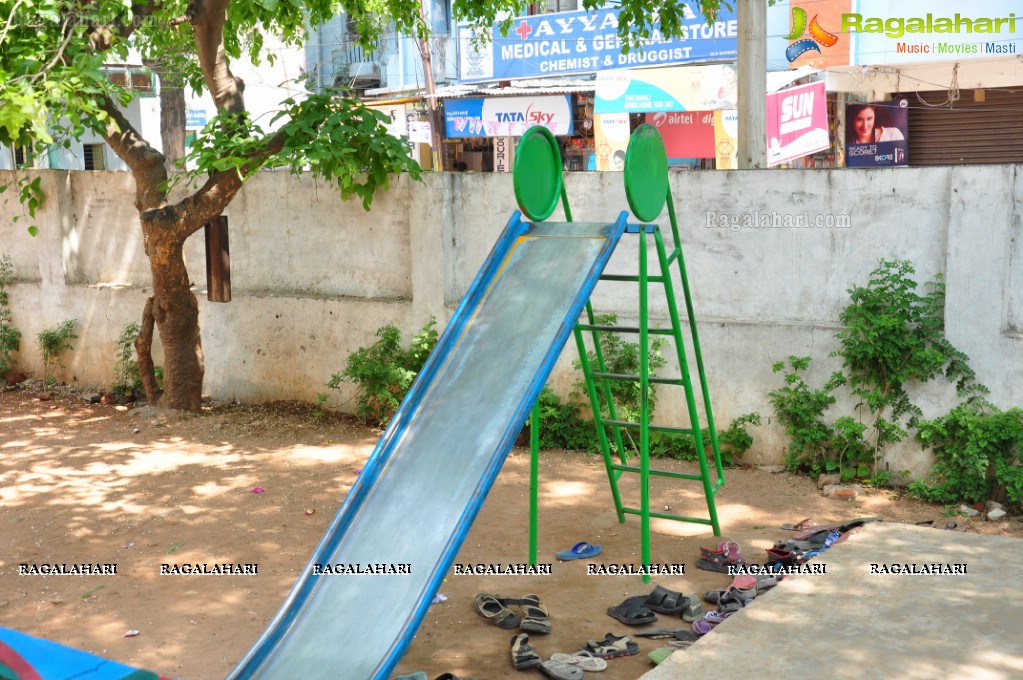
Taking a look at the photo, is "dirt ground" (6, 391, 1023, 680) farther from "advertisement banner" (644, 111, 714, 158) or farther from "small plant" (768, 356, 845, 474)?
"advertisement banner" (644, 111, 714, 158)

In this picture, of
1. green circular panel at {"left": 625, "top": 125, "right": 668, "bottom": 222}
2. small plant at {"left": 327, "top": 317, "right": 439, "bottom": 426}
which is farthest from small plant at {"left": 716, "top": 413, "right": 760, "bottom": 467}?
small plant at {"left": 327, "top": 317, "right": 439, "bottom": 426}

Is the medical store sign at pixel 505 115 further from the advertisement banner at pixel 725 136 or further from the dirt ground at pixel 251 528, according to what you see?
the dirt ground at pixel 251 528

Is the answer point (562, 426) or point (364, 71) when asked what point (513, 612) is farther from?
point (364, 71)

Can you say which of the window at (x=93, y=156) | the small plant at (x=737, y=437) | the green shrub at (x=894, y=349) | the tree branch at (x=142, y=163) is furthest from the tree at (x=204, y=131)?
the window at (x=93, y=156)

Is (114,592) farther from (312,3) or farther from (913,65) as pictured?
(913,65)

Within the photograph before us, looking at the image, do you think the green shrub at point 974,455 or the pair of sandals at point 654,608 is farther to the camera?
the green shrub at point 974,455

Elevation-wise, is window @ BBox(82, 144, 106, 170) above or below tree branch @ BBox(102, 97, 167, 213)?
above

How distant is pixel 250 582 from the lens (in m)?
5.68

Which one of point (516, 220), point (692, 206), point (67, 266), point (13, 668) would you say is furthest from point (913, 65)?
point (13, 668)

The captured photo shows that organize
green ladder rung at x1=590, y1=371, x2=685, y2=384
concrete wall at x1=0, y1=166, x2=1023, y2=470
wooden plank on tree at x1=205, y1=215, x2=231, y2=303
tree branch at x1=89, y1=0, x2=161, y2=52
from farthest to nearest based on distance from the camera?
1. wooden plank on tree at x1=205, y1=215, x2=231, y2=303
2. tree branch at x1=89, y1=0, x2=161, y2=52
3. concrete wall at x1=0, y1=166, x2=1023, y2=470
4. green ladder rung at x1=590, y1=371, x2=685, y2=384

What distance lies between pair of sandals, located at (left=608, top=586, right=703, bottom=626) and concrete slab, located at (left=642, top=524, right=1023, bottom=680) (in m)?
0.35
